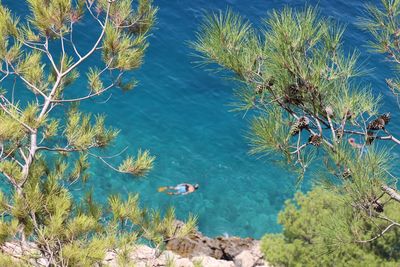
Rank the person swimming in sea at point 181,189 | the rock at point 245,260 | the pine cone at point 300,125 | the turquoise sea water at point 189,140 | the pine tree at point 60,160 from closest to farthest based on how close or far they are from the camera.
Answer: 1. the pine cone at point 300,125
2. the pine tree at point 60,160
3. the rock at point 245,260
4. the turquoise sea water at point 189,140
5. the person swimming in sea at point 181,189

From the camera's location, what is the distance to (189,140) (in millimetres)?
14898

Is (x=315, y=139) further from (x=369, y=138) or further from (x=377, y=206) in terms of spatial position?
(x=377, y=206)

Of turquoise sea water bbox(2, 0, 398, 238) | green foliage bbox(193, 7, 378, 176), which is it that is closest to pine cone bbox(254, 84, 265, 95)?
green foliage bbox(193, 7, 378, 176)

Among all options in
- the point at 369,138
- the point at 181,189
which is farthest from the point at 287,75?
the point at 181,189

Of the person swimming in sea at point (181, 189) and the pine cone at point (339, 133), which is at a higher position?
the person swimming in sea at point (181, 189)

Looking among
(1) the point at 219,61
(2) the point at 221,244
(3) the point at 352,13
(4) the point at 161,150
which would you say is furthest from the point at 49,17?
(3) the point at 352,13

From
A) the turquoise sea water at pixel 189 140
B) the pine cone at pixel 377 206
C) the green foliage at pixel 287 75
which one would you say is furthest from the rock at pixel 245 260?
the pine cone at pixel 377 206

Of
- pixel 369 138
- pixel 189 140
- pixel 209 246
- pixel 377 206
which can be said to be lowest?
pixel 377 206

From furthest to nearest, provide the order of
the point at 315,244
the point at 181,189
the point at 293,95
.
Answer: the point at 181,189
the point at 315,244
the point at 293,95

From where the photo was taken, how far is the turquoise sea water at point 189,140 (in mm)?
12312

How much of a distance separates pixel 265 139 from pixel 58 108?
37.1 ft

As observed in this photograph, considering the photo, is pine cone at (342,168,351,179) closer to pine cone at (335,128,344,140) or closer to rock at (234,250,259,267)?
pine cone at (335,128,344,140)

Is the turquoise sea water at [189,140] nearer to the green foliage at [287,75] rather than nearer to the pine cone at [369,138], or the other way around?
the green foliage at [287,75]

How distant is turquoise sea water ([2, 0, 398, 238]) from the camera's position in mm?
12312
